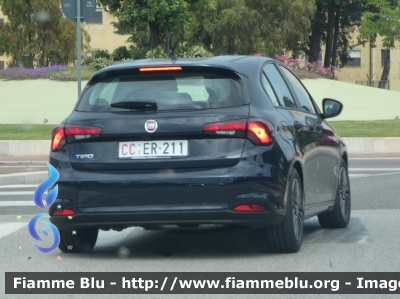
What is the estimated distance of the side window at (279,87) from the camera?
8.07 metres

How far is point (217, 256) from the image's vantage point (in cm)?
773

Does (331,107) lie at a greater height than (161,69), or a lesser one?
lesser

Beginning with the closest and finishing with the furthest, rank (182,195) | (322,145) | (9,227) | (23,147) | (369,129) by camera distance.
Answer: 1. (182,195)
2. (322,145)
3. (9,227)
4. (23,147)
5. (369,129)

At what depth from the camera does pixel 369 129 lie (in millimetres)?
24547

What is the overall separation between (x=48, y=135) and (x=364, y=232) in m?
15.2

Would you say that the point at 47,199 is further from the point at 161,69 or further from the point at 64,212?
the point at 161,69

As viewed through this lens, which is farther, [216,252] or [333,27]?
[333,27]

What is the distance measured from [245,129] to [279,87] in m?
1.22

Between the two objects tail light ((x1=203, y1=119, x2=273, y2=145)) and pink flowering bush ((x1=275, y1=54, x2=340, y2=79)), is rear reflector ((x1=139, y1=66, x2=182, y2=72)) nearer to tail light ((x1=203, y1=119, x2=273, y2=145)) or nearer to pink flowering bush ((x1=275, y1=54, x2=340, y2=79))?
tail light ((x1=203, y1=119, x2=273, y2=145))

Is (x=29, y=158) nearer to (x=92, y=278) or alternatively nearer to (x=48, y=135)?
(x=48, y=135)

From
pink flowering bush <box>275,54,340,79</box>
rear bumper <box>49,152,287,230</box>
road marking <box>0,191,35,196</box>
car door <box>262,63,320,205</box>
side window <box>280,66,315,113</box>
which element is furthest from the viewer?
pink flowering bush <box>275,54,340,79</box>

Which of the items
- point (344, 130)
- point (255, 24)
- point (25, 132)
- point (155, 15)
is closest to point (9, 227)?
point (25, 132)

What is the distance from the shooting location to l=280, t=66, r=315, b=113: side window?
8852mm

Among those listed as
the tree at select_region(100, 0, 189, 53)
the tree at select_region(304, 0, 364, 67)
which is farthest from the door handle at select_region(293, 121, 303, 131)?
the tree at select_region(304, 0, 364, 67)
